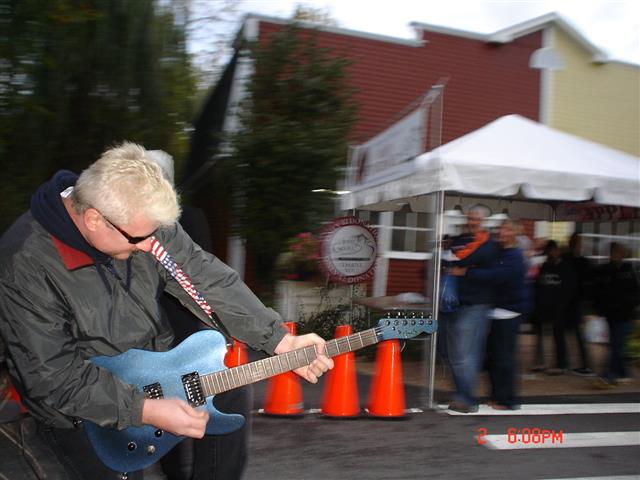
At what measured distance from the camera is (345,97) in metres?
10.0

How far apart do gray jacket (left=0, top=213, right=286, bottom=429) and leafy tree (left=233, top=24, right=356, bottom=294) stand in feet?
22.9

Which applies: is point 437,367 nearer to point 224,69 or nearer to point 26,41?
point 26,41

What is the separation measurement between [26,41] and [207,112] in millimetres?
8900

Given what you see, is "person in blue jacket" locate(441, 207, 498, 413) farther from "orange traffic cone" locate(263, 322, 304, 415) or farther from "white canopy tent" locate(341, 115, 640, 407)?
"orange traffic cone" locate(263, 322, 304, 415)

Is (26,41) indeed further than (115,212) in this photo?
Yes

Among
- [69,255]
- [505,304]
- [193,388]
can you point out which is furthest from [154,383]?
[505,304]

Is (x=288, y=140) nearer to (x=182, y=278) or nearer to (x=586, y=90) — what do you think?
(x=182, y=278)

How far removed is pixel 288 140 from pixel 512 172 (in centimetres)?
392

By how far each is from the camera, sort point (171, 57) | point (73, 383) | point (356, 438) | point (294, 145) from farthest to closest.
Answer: point (294, 145), point (171, 57), point (356, 438), point (73, 383)

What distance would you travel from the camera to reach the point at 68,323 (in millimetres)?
2203

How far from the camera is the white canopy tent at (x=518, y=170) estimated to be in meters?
6.19

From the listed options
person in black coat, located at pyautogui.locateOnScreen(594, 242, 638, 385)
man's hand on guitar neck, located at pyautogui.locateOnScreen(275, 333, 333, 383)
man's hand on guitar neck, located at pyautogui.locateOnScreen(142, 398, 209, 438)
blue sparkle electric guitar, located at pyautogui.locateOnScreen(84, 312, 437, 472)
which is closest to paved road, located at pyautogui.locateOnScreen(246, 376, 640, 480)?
person in black coat, located at pyautogui.locateOnScreen(594, 242, 638, 385)

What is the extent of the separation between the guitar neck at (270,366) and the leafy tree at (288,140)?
6171mm

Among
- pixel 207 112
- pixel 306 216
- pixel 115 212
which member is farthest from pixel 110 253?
pixel 207 112
